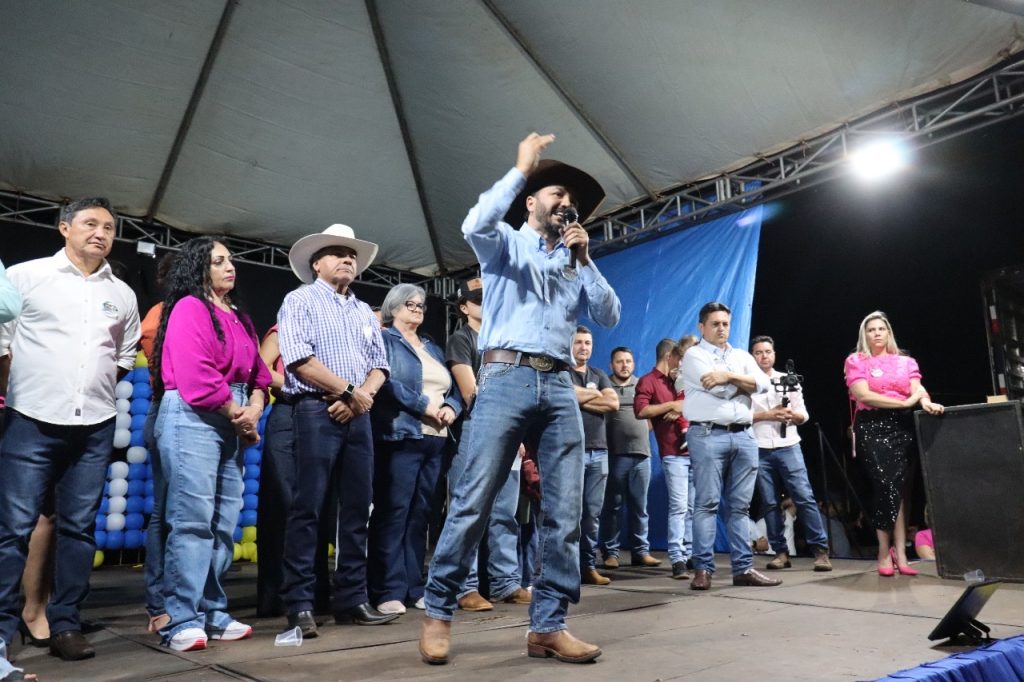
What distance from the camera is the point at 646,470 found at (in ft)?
21.6

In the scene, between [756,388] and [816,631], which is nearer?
[816,631]

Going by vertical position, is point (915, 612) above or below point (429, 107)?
below

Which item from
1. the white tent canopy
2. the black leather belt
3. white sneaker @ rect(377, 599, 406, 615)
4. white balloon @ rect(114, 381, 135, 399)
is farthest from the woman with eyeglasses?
white balloon @ rect(114, 381, 135, 399)

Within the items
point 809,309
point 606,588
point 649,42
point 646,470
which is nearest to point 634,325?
point 646,470

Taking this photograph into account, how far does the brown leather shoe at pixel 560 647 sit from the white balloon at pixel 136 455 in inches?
223

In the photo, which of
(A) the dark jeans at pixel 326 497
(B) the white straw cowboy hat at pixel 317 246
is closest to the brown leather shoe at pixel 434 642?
(A) the dark jeans at pixel 326 497

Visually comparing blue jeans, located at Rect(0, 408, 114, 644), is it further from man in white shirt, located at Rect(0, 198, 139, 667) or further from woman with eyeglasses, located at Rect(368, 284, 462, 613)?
woman with eyeglasses, located at Rect(368, 284, 462, 613)

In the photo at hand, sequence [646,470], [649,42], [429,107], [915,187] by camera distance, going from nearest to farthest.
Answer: [649,42] < [646,470] < [429,107] < [915,187]

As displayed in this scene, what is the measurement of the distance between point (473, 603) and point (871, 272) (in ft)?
20.9

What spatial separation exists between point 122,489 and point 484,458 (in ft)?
18.4

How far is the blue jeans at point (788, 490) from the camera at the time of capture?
18.5ft

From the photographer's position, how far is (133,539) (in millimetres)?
6988

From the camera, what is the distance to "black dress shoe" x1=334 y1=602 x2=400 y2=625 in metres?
3.46

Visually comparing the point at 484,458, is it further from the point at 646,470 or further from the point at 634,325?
the point at 634,325
